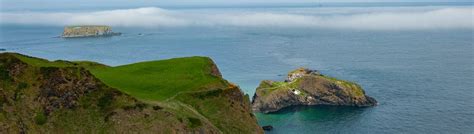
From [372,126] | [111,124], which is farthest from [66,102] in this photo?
[372,126]

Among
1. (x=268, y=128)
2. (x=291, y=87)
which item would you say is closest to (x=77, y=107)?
(x=268, y=128)

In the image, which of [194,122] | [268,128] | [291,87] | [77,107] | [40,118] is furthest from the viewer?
[291,87]

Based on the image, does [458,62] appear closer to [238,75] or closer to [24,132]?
[238,75]

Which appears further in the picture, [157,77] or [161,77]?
[157,77]

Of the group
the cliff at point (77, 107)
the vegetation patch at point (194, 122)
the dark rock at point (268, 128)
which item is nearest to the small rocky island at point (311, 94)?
the dark rock at point (268, 128)

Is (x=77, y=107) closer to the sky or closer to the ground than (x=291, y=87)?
closer to the sky

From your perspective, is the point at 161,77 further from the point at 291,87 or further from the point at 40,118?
the point at 291,87

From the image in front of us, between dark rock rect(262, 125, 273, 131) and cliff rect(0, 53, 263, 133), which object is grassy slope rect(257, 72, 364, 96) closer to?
dark rock rect(262, 125, 273, 131)

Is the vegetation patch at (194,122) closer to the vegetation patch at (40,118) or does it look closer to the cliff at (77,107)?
the cliff at (77,107)

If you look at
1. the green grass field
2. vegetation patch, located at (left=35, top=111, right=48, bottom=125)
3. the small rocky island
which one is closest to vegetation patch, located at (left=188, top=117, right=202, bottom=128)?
the green grass field
